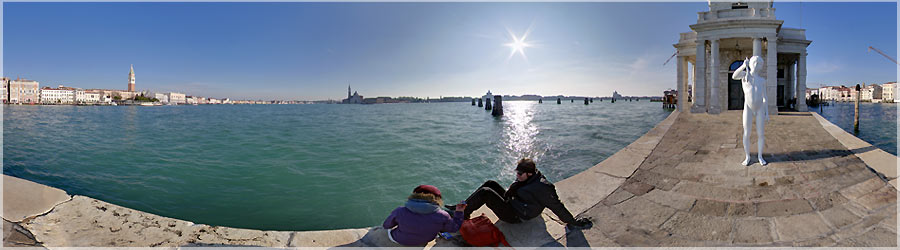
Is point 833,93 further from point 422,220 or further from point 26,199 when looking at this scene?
point 26,199

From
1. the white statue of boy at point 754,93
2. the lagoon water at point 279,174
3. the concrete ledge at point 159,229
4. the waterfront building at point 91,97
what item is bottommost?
the lagoon water at point 279,174

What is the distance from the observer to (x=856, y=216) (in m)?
3.45

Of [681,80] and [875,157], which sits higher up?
[681,80]

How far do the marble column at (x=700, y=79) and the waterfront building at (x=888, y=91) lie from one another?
137 m

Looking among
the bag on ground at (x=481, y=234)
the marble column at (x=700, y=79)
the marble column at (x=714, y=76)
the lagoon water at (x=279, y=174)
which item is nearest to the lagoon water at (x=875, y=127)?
the marble column at (x=714, y=76)

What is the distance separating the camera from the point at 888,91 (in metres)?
102

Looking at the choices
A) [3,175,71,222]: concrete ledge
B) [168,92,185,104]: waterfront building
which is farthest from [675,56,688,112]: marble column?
[168,92,185,104]: waterfront building

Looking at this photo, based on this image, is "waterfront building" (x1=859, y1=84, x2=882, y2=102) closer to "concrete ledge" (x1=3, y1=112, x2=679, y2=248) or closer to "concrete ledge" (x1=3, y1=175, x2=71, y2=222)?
"concrete ledge" (x1=3, y1=112, x2=679, y2=248)

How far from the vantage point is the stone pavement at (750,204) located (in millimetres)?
3113

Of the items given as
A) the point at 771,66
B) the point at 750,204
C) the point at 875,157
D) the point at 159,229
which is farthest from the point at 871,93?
the point at 159,229

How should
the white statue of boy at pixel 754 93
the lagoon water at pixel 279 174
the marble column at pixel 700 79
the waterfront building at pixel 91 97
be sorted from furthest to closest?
the waterfront building at pixel 91 97 → the marble column at pixel 700 79 → the lagoon water at pixel 279 174 → the white statue of boy at pixel 754 93

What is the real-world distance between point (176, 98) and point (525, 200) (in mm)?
205339

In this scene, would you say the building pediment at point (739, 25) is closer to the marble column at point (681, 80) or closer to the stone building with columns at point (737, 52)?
the stone building with columns at point (737, 52)

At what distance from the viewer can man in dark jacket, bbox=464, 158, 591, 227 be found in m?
3.28
